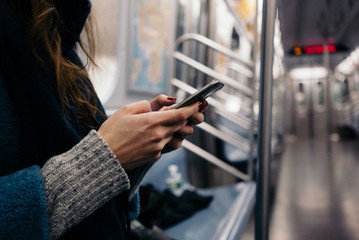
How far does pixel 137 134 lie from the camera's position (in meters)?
0.49

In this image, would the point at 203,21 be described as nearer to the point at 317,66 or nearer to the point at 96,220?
the point at 96,220

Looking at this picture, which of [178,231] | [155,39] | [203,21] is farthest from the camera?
[203,21]

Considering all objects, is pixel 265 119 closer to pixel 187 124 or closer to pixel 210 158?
pixel 187 124

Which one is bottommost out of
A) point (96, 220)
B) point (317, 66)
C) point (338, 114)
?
point (338, 114)

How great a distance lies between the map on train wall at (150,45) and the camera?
1721 millimetres

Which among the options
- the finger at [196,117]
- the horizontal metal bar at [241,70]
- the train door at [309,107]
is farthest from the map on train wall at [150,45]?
the train door at [309,107]

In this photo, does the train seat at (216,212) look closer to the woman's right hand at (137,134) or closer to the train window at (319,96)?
the woman's right hand at (137,134)

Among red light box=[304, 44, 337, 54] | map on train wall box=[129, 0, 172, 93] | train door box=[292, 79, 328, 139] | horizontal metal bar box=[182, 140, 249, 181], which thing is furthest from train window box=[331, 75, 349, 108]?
map on train wall box=[129, 0, 172, 93]

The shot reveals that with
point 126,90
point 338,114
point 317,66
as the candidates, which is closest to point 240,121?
point 126,90

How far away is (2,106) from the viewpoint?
1.63 ft

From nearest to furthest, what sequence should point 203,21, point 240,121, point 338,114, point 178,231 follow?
point 178,231
point 240,121
point 203,21
point 338,114

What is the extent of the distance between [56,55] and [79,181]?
0.24m

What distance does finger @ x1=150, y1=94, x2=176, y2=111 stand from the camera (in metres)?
0.64

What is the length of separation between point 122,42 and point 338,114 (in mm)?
11140
